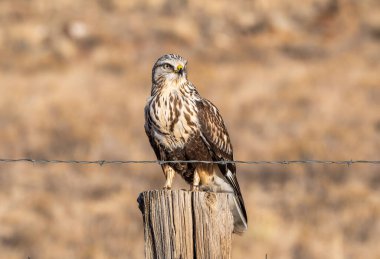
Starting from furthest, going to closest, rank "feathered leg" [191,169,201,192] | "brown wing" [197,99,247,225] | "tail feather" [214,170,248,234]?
"feathered leg" [191,169,201,192] < "brown wing" [197,99,247,225] < "tail feather" [214,170,248,234]

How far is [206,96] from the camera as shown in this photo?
20.5 meters

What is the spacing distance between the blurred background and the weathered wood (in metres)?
6.41

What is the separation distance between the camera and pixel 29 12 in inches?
1049

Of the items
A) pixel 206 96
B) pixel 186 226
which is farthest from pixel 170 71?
pixel 206 96

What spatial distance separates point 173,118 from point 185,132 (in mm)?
153

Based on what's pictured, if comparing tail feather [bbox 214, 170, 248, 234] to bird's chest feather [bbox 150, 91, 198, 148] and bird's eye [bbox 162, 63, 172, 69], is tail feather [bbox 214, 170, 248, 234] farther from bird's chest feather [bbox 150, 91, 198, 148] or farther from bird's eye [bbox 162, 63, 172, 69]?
bird's eye [bbox 162, 63, 172, 69]

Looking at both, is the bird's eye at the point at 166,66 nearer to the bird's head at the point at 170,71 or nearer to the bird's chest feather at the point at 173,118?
the bird's head at the point at 170,71

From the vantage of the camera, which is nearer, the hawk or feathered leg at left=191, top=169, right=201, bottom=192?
the hawk

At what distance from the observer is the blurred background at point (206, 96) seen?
12367 mm

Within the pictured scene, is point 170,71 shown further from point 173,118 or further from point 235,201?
point 235,201

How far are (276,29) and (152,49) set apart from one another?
391 centimetres

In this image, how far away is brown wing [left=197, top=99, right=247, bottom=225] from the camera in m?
Result: 6.45

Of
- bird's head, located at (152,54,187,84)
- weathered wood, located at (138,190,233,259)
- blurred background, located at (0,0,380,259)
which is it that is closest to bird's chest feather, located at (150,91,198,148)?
bird's head, located at (152,54,187,84)

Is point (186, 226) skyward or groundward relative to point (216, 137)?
groundward
